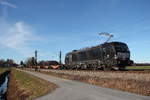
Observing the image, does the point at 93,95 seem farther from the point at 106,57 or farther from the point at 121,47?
the point at 106,57

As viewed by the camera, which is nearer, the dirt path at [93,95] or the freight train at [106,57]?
the dirt path at [93,95]

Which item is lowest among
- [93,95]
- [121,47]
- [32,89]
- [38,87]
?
[32,89]

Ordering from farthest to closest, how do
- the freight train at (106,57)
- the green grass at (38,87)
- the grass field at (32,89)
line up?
the freight train at (106,57) → the grass field at (32,89) → the green grass at (38,87)

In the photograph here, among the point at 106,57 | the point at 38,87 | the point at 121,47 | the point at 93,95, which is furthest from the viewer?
the point at 106,57

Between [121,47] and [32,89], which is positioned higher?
[121,47]

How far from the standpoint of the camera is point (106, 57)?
29484mm

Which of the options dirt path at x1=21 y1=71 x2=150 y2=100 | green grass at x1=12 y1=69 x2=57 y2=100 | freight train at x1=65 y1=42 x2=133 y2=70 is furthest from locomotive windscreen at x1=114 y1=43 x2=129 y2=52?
dirt path at x1=21 y1=71 x2=150 y2=100

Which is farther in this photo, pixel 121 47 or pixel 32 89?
pixel 121 47

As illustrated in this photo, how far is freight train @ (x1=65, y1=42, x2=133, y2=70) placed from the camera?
Result: 2734cm

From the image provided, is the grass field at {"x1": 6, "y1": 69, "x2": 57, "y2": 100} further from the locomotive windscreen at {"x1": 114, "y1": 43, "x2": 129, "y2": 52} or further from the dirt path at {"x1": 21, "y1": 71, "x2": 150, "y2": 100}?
the locomotive windscreen at {"x1": 114, "y1": 43, "x2": 129, "y2": 52}

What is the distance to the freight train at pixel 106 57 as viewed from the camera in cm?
2734

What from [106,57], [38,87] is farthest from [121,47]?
[38,87]

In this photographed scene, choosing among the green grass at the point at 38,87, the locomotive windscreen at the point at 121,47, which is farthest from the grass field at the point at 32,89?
the locomotive windscreen at the point at 121,47

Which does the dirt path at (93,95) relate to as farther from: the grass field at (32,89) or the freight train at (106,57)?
the freight train at (106,57)
